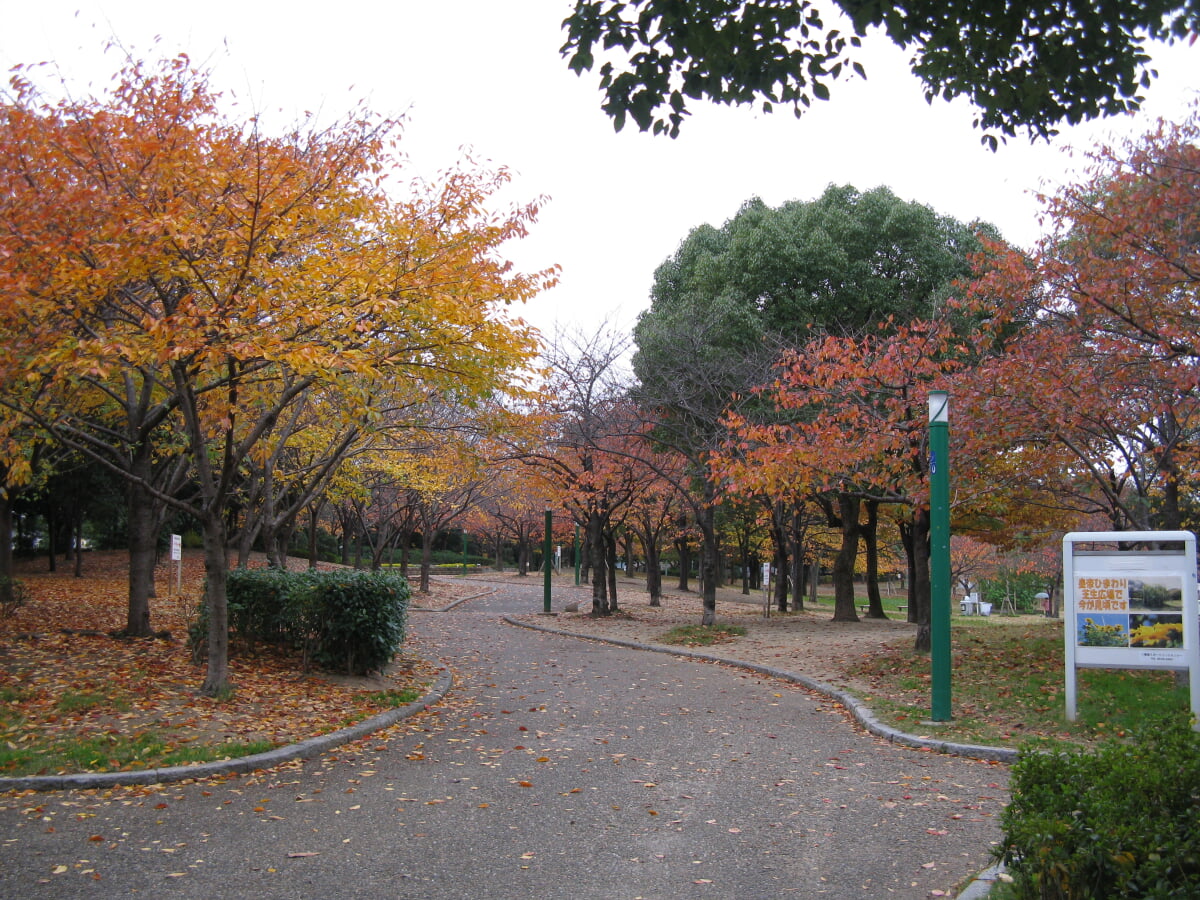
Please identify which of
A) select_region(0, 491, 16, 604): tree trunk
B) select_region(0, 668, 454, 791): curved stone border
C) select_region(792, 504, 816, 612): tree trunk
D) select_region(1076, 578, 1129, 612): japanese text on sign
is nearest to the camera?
select_region(0, 668, 454, 791): curved stone border

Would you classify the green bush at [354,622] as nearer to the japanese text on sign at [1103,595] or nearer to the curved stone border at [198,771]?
the curved stone border at [198,771]

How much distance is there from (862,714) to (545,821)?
202 inches

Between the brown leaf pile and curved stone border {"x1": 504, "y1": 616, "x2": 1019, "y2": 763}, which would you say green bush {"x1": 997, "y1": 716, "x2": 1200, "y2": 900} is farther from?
the brown leaf pile

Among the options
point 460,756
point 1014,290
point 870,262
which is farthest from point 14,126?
point 870,262

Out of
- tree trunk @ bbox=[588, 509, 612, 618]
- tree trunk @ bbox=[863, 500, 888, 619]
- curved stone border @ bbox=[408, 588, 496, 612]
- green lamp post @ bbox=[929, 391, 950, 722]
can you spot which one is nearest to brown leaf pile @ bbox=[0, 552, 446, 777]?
green lamp post @ bbox=[929, 391, 950, 722]

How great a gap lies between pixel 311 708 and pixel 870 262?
1662 centimetres

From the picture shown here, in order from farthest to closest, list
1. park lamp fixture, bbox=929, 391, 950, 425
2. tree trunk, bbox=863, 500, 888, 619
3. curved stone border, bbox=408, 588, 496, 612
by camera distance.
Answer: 1. curved stone border, bbox=408, 588, 496, 612
2. tree trunk, bbox=863, 500, 888, 619
3. park lamp fixture, bbox=929, 391, 950, 425

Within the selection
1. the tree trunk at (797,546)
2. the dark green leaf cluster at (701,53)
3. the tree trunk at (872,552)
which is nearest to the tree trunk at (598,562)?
the tree trunk at (797,546)

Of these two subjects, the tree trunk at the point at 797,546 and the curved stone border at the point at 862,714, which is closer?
the curved stone border at the point at 862,714

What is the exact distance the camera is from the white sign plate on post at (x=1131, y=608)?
28.0 feet

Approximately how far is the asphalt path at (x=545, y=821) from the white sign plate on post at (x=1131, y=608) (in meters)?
2.16

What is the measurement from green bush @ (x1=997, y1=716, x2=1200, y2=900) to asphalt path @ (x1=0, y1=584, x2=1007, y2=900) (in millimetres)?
946

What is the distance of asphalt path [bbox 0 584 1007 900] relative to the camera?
15.4 ft

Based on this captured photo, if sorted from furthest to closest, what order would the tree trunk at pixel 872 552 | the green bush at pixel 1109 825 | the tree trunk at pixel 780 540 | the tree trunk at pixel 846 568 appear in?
the tree trunk at pixel 780 540 → the tree trunk at pixel 872 552 → the tree trunk at pixel 846 568 → the green bush at pixel 1109 825
